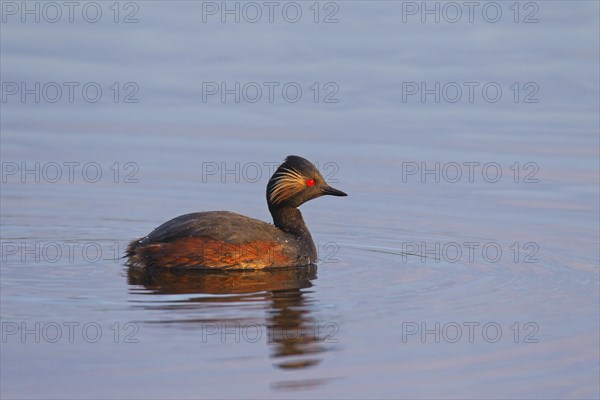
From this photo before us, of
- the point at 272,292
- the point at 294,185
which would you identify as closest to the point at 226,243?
the point at 272,292

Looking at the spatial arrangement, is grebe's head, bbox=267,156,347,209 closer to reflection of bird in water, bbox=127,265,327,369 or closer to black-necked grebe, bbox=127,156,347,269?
black-necked grebe, bbox=127,156,347,269

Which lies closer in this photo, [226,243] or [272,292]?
[272,292]

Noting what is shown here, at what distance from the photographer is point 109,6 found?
2403 centimetres

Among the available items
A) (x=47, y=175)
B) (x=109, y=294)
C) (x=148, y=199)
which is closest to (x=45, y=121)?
(x=47, y=175)

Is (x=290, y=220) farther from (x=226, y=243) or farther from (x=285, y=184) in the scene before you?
(x=226, y=243)

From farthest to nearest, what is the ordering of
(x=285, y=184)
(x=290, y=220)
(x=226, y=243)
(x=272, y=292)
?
(x=290, y=220) < (x=285, y=184) < (x=226, y=243) < (x=272, y=292)

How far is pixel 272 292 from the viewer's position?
42.5 feet

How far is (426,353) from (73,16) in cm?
1414

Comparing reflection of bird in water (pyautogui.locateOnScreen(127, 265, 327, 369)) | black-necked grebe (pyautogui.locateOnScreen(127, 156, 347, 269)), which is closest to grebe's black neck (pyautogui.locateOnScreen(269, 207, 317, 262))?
black-necked grebe (pyautogui.locateOnScreen(127, 156, 347, 269))

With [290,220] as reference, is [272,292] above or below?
below

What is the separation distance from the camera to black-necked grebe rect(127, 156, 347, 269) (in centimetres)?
1386

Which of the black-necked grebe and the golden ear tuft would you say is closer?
the black-necked grebe

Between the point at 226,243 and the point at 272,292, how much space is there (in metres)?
1.17

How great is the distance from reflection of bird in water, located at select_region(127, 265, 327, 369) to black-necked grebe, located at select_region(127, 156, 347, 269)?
11 centimetres
